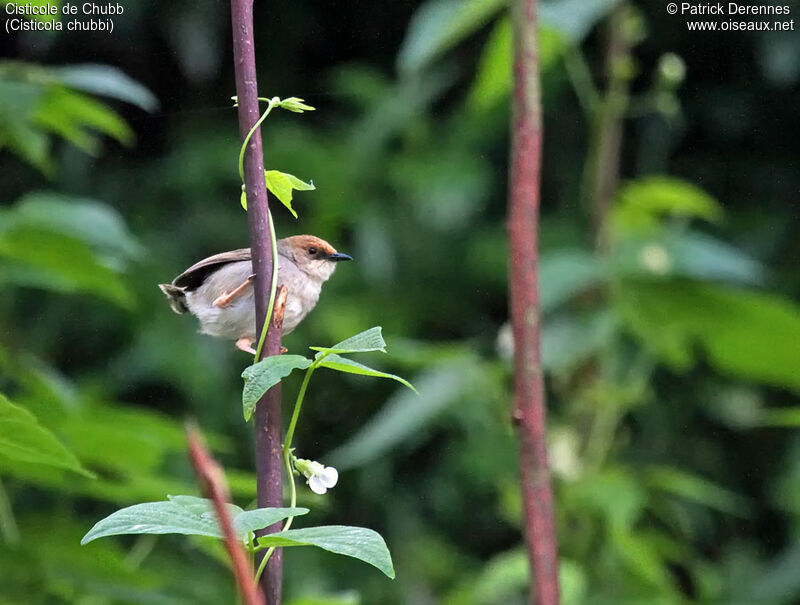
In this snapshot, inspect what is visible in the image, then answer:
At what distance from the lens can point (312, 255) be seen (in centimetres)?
119

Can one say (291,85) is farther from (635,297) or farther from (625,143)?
(635,297)

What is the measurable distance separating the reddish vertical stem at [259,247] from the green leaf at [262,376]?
17mm

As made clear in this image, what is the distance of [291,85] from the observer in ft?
11.0

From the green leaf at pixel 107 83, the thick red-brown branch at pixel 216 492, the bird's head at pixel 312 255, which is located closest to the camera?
the thick red-brown branch at pixel 216 492

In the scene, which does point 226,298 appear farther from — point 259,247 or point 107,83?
point 107,83

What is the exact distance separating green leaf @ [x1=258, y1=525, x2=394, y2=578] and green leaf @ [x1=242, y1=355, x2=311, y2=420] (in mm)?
71

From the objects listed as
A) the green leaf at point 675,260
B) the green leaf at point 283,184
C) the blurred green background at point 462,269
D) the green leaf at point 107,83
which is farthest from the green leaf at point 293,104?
the green leaf at point 675,260

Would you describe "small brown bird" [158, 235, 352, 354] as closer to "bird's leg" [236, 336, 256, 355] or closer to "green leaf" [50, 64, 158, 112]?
"bird's leg" [236, 336, 256, 355]

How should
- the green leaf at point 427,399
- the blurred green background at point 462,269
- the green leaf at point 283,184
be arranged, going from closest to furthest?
the green leaf at point 283,184 → the green leaf at point 427,399 → the blurred green background at point 462,269

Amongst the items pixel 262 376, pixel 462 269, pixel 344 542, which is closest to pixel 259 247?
pixel 262 376

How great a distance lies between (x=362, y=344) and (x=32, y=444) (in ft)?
1.10

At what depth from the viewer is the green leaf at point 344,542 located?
58 cm

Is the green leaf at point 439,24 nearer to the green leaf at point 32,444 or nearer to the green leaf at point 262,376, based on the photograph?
the green leaf at point 32,444

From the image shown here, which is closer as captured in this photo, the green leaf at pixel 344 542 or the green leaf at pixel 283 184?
the green leaf at pixel 344 542
